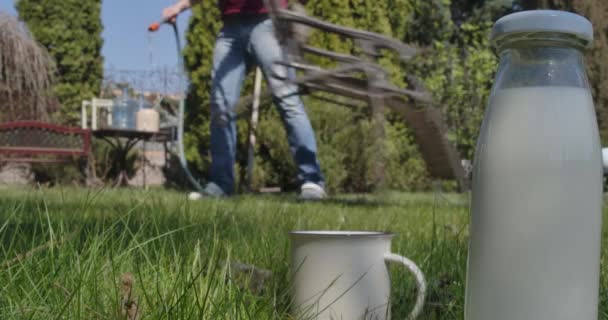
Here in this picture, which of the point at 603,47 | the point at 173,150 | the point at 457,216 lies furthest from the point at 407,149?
the point at 457,216

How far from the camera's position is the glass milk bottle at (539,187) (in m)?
0.71

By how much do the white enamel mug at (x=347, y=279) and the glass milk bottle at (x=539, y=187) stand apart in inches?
8.1

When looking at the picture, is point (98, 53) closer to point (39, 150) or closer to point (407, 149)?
point (39, 150)

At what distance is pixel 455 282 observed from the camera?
3.78 ft

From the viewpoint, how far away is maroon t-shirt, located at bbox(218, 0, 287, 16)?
2.75 meters

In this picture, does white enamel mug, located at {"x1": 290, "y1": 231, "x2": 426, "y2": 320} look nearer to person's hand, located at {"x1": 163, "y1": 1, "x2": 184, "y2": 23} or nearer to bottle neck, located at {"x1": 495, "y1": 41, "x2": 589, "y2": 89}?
bottle neck, located at {"x1": 495, "y1": 41, "x2": 589, "y2": 89}

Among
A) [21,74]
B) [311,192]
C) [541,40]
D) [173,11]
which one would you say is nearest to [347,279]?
[541,40]

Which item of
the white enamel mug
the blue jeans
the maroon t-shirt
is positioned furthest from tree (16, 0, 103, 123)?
the white enamel mug

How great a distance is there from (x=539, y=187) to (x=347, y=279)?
Answer: 334 millimetres

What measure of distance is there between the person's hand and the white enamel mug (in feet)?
9.52

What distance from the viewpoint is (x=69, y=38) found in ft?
28.3

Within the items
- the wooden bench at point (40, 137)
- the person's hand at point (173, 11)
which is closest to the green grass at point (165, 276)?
the person's hand at point (173, 11)

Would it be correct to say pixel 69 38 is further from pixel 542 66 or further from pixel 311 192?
pixel 542 66

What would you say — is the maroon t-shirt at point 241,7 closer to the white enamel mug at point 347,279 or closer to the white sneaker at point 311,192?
the white sneaker at point 311,192
